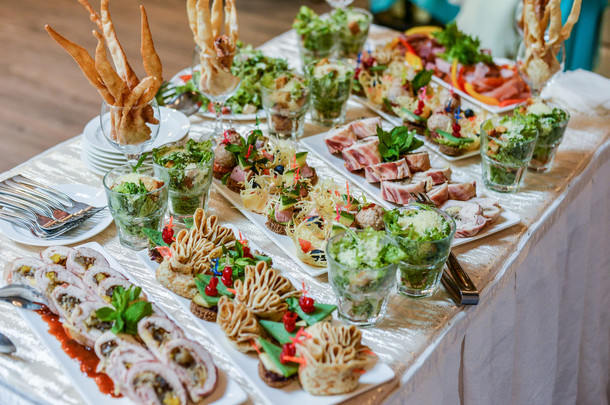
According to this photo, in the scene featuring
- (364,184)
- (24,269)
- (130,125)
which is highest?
(130,125)

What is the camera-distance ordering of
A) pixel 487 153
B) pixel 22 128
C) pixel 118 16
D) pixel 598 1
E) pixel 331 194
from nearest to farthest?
pixel 331 194 → pixel 487 153 → pixel 598 1 → pixel 22 128 → pixel 118 16

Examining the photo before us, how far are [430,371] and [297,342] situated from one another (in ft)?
1.23

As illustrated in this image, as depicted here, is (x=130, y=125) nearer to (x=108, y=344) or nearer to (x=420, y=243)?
(x=108, y=344)

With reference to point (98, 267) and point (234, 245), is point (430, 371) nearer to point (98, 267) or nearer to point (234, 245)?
point (234, 245)

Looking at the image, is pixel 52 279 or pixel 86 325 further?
pixel 52 279

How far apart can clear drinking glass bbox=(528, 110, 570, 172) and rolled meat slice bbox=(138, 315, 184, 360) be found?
137 centimetres

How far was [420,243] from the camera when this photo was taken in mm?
1413

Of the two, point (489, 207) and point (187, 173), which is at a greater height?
point (187, 173)

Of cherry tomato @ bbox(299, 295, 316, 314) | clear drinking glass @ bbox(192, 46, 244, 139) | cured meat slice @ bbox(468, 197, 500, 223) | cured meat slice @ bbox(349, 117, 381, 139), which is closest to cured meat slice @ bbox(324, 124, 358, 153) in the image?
cured meat slice @ bbox(349, 117, 381, 139)

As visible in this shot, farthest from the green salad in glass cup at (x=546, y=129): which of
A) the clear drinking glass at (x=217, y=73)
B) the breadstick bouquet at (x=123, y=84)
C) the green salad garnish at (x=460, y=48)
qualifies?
the breadstick bouquet at (x=123, y=84)

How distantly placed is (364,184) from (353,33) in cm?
117

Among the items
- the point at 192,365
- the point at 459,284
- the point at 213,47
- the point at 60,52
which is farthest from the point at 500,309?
the point at 60,52

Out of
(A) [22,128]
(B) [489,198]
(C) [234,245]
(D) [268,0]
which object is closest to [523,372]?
(B) [489,198]

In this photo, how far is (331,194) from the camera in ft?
5.75
